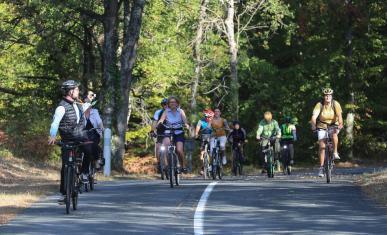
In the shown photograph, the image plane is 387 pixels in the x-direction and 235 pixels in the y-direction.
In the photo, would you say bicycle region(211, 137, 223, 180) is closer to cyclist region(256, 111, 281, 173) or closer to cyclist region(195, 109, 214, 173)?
cyclist region(195, 109, 214, 173)

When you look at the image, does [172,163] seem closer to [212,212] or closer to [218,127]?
[212,212]

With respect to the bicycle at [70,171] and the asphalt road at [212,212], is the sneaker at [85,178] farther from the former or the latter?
the bicycle at [70,171]

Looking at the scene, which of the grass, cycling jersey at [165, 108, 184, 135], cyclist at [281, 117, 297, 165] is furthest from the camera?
cyclist at [281, 117, 297, 165]

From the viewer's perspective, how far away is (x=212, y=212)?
14141mm

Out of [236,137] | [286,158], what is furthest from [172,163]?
[286,158]

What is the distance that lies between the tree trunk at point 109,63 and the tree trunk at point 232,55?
613 inches

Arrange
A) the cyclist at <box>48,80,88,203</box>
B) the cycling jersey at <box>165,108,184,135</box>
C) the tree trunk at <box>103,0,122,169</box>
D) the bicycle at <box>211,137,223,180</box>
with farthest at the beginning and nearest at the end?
the tree trunk at <box>103,0,122,169</box>, the bicycle at <box>211,137,223,180</box>, the cycling jersey at <box>165,108,184,135</box>, the cyclist at <box>48,80,88,203</box>

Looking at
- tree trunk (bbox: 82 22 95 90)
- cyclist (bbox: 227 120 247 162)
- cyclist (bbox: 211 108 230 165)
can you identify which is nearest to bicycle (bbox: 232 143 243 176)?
cyclist (bbox: 227 120 247 162)

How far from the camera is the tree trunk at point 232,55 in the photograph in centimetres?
4447

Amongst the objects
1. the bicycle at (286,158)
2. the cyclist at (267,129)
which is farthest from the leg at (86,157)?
the bicycle at (286,158)

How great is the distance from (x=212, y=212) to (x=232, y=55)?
31.4 m

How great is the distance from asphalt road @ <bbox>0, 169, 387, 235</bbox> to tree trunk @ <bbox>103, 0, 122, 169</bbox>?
10.6 metres

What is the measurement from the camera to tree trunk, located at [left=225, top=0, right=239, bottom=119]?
44.5m

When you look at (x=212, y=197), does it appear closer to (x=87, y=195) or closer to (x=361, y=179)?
(x=87, y=195)
